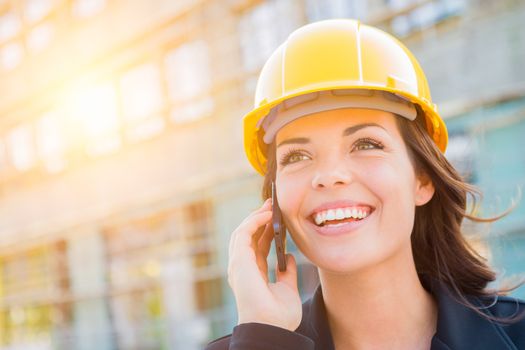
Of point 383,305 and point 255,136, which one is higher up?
point 255,136

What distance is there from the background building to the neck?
15.3ft

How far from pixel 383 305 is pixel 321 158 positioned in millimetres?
605

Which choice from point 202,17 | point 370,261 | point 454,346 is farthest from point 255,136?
point 202,17

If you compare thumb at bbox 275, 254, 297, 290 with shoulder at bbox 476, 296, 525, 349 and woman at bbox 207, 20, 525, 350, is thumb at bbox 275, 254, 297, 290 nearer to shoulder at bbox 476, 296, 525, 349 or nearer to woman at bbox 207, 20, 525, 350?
woman at bbox 207, 20, 525, 350

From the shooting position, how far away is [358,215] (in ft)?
7.74

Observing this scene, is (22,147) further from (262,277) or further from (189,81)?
(262,277)

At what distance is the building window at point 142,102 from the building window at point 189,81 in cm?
34

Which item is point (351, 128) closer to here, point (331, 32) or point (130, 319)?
point (331, 32)

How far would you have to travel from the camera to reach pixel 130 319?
12.8m

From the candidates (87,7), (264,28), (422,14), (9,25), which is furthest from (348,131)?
(9,25)

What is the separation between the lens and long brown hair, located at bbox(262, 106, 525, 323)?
8.41ft

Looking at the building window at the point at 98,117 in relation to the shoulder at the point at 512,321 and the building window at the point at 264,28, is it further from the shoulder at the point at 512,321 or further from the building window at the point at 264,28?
the shoulder at the point at 512,321

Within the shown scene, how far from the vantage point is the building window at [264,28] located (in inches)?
393

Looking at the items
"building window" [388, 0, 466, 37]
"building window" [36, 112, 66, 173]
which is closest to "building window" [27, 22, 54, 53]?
"building window" [36, 112, 66, 173]
